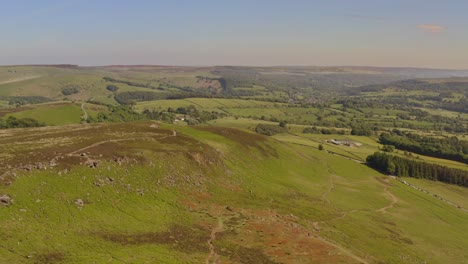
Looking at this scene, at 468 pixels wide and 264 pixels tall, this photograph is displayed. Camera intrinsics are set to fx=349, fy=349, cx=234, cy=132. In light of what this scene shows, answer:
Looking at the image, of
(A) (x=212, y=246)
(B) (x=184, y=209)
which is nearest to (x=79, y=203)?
(B) (x=184, y=209)

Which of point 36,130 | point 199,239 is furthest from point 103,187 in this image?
point 36,130

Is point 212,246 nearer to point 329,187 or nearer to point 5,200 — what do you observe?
point 5,200

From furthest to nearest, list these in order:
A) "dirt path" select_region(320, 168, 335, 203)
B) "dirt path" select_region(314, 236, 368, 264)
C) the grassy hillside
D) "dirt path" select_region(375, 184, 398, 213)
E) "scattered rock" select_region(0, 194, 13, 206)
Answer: "dirt path" select_region(320, 168, 335, 203) → "dirt path" select_region(375, 184, 398, 213) → "dirt path" select_region(314, 236, 368, 264) → "scattered rock" select_region(0, 194, 13, 206) → the grassy hillside

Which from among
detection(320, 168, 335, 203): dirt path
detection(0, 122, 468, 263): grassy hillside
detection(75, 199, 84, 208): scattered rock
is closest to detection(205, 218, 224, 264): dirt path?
detection(0, 122, 468, 263): grassy hillside

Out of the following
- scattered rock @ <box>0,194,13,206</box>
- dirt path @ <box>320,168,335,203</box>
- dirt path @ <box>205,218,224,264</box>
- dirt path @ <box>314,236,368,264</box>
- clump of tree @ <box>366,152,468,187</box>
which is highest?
scattered rock @ <box>0,194,13,206</box>

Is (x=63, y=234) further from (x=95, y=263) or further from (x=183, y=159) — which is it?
(x=183, y=159)

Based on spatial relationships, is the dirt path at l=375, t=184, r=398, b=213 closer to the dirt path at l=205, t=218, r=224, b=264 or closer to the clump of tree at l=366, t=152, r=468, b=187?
the clump of tree at l=366, t=152, r=468, b=187
